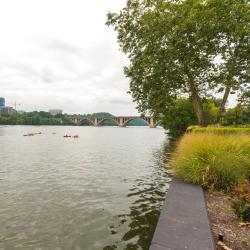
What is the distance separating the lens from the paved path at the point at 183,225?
526 centimetres

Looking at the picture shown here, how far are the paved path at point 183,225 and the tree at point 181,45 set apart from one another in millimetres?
15891

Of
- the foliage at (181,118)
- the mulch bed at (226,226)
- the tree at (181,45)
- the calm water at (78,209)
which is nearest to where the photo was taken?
the mulch bed at (226,226)

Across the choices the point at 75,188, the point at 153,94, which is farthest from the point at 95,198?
the point at 153,94

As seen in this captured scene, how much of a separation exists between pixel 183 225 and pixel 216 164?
15.5 feet

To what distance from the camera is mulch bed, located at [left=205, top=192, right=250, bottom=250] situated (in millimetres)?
5871

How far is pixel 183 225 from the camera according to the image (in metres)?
6.29

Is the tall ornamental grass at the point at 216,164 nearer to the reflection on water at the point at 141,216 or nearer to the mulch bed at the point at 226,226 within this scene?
the mulch bed at the point at 226,226

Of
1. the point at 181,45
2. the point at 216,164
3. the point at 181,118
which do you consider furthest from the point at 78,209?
the point at 181,118

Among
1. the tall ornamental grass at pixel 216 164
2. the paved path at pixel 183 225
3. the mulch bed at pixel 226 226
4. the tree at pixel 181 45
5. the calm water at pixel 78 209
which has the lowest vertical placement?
the calm water at pixel 78 209

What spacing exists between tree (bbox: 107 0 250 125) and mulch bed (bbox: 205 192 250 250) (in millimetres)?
15690

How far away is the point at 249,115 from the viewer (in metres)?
64.0

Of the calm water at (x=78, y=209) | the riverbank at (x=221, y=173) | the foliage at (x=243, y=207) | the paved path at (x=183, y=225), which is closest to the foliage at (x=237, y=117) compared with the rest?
the calm water at (x=78, y=209)

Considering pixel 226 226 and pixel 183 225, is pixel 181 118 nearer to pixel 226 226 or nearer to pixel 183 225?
pixel 226 226

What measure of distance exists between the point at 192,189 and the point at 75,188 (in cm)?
647
